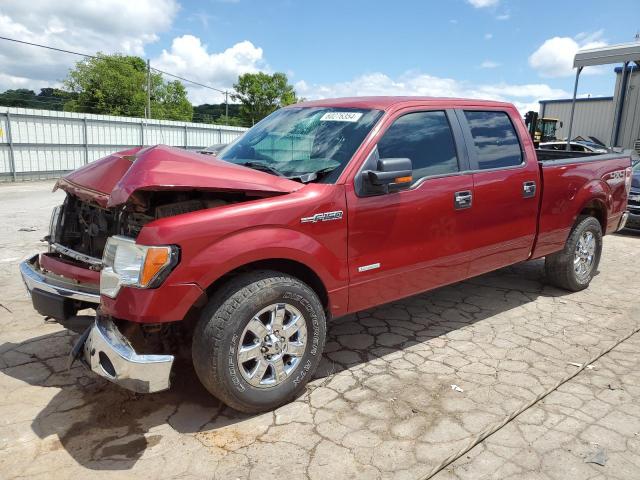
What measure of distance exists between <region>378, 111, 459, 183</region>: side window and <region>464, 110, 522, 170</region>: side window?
0.35 meters

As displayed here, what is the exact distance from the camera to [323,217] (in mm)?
3086

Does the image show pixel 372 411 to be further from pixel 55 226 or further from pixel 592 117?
pixel 592 117

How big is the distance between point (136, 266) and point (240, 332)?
0.66 meters

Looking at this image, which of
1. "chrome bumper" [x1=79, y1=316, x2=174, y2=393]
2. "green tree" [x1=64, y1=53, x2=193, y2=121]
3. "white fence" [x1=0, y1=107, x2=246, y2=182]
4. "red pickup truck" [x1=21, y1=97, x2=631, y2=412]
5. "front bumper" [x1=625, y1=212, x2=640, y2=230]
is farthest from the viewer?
"green tree" [x1=64, y1=53, x2=193, y2=121]

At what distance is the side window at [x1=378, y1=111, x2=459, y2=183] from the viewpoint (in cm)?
355

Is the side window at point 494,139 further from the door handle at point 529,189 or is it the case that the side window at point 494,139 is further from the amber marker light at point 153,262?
the amber marker light at point 153,262

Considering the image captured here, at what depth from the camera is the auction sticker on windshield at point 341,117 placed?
11.9 ft

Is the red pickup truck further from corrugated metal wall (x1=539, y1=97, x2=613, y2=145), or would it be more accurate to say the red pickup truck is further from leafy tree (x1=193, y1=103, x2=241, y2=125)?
leafy tree (x1=193, y1=103, x2=241, y2=125)

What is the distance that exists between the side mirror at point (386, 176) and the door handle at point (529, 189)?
5.33ft

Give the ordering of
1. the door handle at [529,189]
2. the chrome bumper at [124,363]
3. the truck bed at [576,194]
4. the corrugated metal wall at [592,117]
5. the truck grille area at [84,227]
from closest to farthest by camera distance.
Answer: the chrome bumper at [124,363] → the truck grille area at [84,227] → the door handle at [529,189] → the truck bed at [576,194] → the corrugated metal wall at [592,117]

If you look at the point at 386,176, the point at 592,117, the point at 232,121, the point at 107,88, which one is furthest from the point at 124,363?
the point at 232,121

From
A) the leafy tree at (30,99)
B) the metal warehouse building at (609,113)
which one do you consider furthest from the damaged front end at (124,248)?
the leafy tree at (30,99)

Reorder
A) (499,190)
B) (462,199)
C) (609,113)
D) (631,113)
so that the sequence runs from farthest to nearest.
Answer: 1. (609,113)
2. (631,113)
3. (499,190)
4. (462,199)

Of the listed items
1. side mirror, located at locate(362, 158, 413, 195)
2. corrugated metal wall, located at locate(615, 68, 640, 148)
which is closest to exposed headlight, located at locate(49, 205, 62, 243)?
side mirror, located at locate(362, 158, 413, 195)
